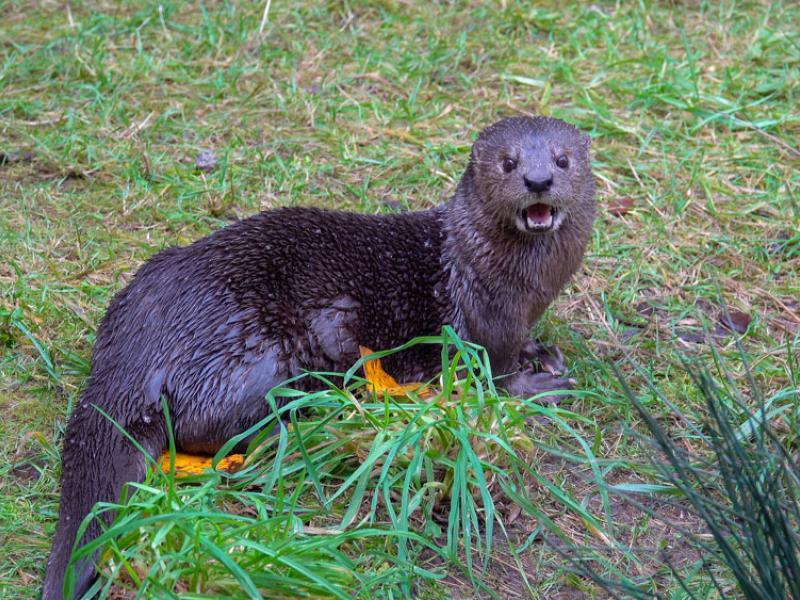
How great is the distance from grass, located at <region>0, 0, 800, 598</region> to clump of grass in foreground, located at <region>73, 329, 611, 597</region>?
4 cm

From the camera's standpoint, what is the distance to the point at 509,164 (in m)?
3.24

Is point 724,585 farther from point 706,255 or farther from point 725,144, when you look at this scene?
point 725,144

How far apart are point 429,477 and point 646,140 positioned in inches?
95.0

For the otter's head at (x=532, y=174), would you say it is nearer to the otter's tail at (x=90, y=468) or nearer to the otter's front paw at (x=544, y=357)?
the otter's front paw at (x=544, y=357)

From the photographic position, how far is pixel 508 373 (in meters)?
3.36

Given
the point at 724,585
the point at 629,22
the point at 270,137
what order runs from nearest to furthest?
the point at 724,585, the point at 270,137, the point at 629,22

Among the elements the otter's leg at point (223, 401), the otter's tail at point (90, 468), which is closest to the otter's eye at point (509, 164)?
the otter's leg at point (223, 401)

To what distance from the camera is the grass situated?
2889 mm

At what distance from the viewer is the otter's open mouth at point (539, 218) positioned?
10.5 feet

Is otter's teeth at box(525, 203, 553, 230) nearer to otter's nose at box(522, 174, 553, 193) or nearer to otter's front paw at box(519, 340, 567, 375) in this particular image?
otter's nose at box(522, 174, 553, 193)

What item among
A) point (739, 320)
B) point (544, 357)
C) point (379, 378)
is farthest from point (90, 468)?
point (739, 320)

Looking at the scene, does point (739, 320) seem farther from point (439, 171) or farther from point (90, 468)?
point (90, 468)

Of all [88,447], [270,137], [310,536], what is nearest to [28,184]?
[270,137]

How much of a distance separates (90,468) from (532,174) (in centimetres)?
147
